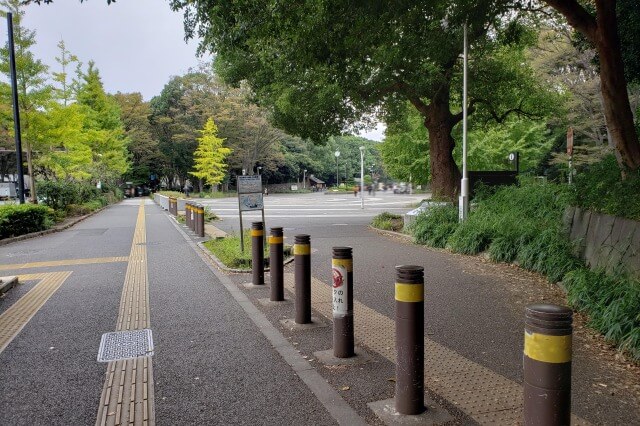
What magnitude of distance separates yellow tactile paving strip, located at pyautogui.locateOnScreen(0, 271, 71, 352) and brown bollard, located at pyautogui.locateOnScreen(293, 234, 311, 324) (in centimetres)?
313


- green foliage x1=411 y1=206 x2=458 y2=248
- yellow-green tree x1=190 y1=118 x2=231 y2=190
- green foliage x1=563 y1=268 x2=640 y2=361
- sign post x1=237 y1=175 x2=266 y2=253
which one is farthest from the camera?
yellow-green tree x1=190 y1=118 x2=231 y2=190

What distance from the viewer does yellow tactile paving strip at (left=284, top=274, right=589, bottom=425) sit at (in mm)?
3396

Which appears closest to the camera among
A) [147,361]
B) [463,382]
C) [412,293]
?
[412,293]

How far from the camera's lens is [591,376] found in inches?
161

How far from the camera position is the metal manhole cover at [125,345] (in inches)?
185

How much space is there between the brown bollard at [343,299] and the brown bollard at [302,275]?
3.35 ft

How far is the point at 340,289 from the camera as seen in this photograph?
14.1 ft

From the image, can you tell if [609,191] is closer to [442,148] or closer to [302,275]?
Result: [302,275]

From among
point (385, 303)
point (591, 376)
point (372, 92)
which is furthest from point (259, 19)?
point (372, 92)

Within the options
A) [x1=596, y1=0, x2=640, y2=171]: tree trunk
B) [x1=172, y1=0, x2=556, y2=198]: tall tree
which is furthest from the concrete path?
[x1=596, y1=0, x2=640, y2=171]: tree trunk

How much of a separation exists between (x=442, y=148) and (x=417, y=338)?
512 inches

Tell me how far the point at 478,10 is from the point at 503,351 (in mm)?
6645

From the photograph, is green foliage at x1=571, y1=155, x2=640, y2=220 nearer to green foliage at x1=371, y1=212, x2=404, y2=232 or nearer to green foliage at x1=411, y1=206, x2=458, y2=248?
green foliage at x1=411, y1=206, x2=458, y2=248

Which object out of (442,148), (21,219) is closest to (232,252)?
(442,148)
